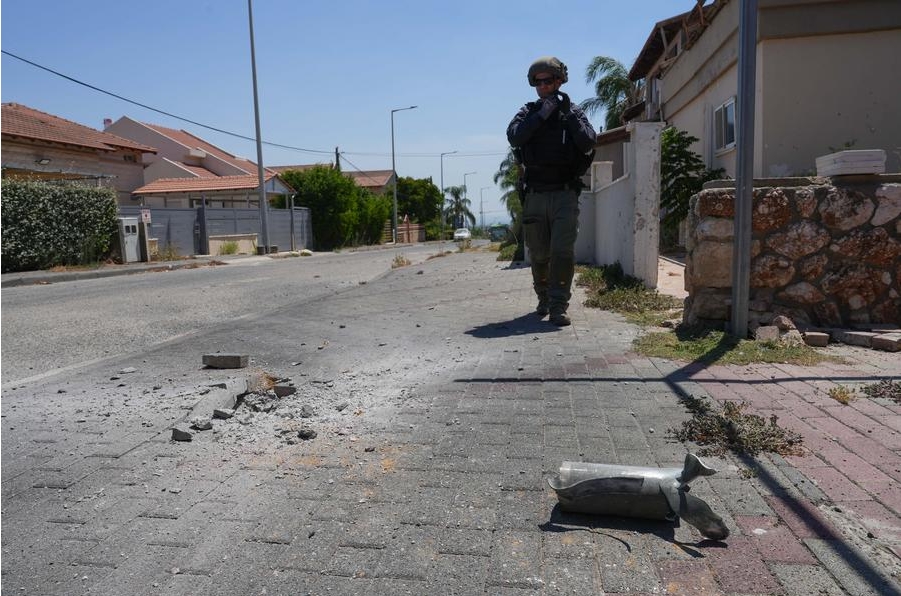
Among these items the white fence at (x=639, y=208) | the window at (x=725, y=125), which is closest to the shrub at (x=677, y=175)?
the window at (x=725, y=125)

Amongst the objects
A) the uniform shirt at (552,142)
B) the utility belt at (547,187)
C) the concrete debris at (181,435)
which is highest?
the uniform shirt at (552,142)

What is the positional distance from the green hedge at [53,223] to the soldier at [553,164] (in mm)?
16129

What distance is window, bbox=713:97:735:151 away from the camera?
37.5ft

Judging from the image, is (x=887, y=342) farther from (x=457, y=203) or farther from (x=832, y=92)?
(x=457, y=203)

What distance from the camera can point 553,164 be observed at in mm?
5750

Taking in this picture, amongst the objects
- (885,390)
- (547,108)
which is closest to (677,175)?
(547,108)

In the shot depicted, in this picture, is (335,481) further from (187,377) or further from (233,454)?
(187,377)

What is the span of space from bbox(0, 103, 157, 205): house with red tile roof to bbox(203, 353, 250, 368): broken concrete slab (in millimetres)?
18934

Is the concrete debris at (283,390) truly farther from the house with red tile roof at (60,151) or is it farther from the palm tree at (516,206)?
the house with red tile roof at (60,151)

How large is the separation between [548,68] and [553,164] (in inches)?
31.0

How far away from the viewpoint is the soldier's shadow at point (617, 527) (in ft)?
6.88

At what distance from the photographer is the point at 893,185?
194 inches

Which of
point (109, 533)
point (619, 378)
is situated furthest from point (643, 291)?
point (109, 533)

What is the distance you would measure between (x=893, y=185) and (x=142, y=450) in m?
5.24
